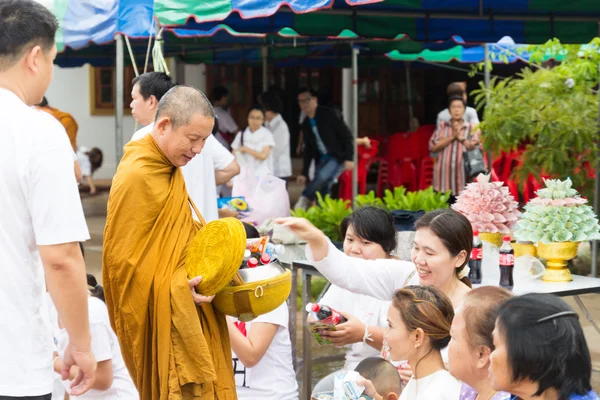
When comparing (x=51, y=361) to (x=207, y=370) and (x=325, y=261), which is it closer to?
(x=207, y=370)

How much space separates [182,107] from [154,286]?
626 mm

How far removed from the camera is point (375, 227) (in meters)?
4.30

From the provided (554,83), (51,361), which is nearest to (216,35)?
(554,83)

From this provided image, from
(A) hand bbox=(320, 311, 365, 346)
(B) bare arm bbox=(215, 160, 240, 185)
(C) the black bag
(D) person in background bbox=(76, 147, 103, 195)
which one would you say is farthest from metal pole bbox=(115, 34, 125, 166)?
(D) person in background bbox=(76, 147, 103, 195)

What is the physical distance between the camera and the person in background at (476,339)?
103 inches

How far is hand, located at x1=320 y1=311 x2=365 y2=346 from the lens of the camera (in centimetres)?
360

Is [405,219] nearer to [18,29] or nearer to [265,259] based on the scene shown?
[265,259]

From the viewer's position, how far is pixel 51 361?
2.78 metres

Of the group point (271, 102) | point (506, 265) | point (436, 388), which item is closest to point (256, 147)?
point (271, 102)

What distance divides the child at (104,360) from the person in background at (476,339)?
64.3 inches

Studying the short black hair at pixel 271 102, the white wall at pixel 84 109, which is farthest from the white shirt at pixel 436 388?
the white wall at pixel 84 109

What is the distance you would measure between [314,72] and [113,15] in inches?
438

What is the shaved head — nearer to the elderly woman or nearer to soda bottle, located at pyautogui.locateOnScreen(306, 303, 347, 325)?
soda bottle, located at pyautogui.locateOnScreen(306, 303, 347, 325)

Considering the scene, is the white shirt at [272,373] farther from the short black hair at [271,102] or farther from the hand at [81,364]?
the short black hair at [271,102]
